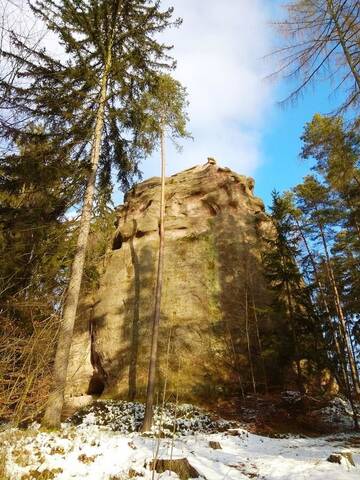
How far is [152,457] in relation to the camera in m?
7.19

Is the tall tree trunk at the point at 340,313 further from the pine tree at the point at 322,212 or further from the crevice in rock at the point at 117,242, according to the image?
the crevice in rock at the point at 117,242

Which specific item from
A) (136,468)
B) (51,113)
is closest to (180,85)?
(51,113)

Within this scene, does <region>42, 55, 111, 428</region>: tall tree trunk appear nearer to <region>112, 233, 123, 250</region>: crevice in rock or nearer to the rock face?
the rock face

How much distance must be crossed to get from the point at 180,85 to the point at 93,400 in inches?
571

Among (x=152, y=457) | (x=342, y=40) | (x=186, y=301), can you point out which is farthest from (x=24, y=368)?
(x=186, y=301)

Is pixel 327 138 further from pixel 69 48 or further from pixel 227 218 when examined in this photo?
pixel 227 218

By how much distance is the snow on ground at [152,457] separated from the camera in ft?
20.5

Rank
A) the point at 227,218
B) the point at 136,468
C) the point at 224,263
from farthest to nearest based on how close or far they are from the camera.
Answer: the point at 227,218
the point at 224,263
the point at 136,468

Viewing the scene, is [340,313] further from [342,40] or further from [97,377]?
[342,40]

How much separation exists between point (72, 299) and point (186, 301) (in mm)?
7392

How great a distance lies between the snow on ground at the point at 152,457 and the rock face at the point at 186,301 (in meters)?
4.79

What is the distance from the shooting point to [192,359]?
51.6ft

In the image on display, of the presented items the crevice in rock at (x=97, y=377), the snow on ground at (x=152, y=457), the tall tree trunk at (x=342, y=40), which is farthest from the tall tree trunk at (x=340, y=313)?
the tall tree trunk at (x=342, y=40)

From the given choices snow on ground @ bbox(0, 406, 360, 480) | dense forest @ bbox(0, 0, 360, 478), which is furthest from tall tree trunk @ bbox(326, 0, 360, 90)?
snow on ground @ bbox(0, 406, 360, 480)
